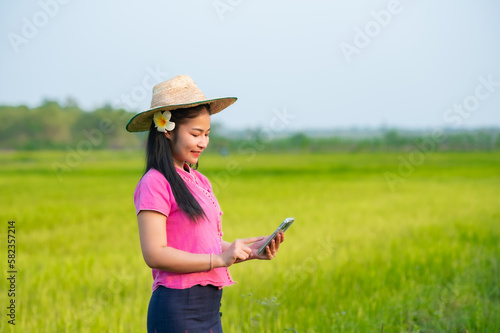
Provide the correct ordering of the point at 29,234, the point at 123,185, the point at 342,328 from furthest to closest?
the point at 123,185 < the point at 29,234 < the point at 342,328

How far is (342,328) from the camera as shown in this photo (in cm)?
313

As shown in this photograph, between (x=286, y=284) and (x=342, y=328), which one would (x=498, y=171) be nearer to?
(x=286, y=284)

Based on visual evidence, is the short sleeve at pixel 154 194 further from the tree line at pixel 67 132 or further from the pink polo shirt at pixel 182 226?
the tree line at pixel 67 132

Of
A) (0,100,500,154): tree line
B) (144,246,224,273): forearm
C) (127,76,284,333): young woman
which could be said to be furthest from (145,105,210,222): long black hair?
(0,100,500,154): tree line

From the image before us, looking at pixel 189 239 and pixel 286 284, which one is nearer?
pixel 189 239

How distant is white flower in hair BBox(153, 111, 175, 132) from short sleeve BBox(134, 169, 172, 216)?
0.55ft

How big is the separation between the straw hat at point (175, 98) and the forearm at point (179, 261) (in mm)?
524

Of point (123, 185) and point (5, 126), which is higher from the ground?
point (5, 126)

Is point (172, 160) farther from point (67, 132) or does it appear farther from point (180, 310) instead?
point (67, 132)

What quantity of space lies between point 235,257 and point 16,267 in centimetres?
484

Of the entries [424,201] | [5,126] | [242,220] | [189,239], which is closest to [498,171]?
[424,201]

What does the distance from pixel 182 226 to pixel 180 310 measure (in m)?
0.30

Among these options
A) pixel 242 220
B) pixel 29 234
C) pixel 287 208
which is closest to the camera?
pixel 29 234

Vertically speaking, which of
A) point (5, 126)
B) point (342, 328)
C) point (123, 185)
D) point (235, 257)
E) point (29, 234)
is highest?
point (5, 126)
